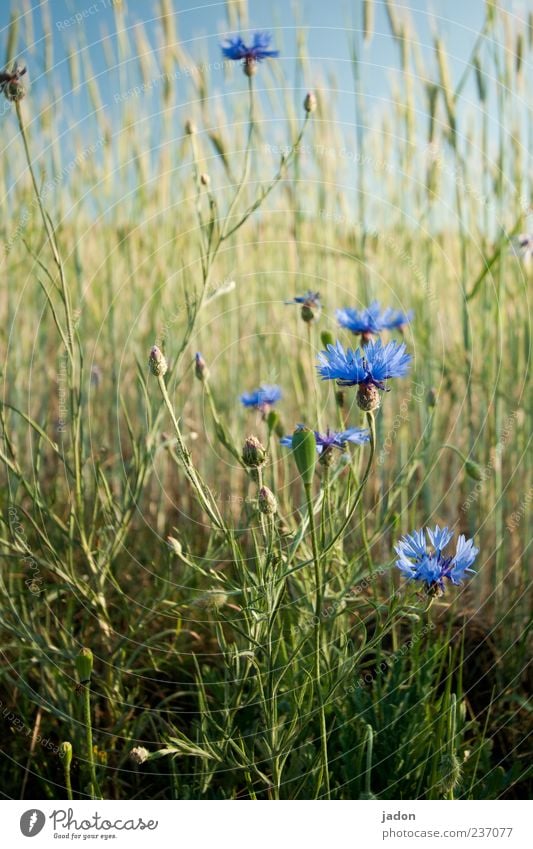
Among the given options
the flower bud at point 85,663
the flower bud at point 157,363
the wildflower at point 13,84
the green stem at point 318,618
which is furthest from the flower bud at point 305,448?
the wildflower at point 13,84

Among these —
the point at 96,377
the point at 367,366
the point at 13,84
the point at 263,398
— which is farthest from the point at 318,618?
the point at 96,377

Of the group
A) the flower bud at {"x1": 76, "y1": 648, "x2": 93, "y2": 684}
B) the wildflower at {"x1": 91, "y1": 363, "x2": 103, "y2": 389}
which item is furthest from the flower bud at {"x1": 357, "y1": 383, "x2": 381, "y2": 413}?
the wildflower at {"x1": 91, "y1": 363, "x2": 103, "y2": 389}

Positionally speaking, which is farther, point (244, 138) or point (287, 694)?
point (244, 138)

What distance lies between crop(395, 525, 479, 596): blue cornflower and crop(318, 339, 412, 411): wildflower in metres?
0.15

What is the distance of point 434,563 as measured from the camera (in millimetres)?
690

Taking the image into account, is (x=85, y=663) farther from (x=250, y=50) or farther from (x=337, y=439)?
(x=250, y=50)

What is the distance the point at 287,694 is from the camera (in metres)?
0.84

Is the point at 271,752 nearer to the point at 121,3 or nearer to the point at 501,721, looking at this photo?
the point at 501,721

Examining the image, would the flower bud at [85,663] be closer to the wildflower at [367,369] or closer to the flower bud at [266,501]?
the flower bud at [266,501]

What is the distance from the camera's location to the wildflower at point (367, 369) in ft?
2.12

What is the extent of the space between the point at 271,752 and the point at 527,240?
0.90m

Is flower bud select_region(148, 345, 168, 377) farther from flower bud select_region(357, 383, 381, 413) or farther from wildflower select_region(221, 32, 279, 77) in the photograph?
wildflower select_region(221, 32, 279, 77)

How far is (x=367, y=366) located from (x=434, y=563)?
18 cm
